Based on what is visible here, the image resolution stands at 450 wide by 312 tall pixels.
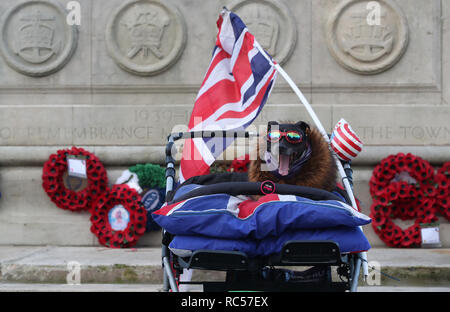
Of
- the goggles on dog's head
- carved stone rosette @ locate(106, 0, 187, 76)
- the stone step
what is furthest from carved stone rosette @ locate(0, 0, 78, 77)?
the goggles on dog's head

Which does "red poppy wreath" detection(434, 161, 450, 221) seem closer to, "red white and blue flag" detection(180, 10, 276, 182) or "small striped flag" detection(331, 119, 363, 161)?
"red white and blue flag" detection(180, 10, 276, 182)

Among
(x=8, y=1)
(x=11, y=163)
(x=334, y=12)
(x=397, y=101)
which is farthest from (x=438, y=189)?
(x=8, y=1)

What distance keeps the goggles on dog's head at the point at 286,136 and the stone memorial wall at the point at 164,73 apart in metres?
4.14

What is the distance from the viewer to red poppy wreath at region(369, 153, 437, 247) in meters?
6.19

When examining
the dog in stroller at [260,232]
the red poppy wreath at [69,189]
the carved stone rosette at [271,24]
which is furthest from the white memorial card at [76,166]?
the dog in stroller at [260,232]

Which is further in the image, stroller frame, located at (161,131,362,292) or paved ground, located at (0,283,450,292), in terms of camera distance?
paved ground, located at (0,283,450,292)

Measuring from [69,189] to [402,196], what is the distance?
3982mm

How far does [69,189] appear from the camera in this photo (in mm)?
6539

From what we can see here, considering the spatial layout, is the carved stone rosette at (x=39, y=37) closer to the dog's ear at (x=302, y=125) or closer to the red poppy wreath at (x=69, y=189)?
the red poppy wreath at (x=69, y=189)

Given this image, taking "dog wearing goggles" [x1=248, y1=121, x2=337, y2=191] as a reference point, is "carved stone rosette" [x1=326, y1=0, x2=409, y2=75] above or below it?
above

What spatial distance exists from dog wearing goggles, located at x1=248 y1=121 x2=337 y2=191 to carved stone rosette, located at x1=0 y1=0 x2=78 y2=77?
4.87m

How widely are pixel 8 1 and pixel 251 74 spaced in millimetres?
4752

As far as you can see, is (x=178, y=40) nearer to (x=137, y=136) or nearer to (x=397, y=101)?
(x=137, y=136)

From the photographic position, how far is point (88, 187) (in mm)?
6445
